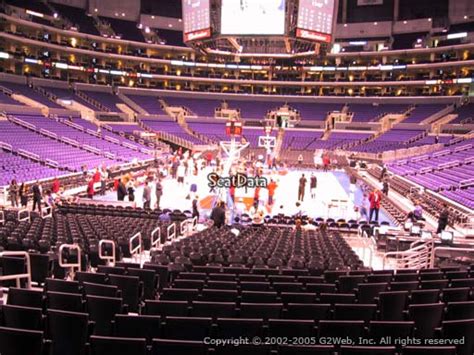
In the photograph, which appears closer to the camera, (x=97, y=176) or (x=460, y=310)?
(x=460, y=310)

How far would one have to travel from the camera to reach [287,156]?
144 feet

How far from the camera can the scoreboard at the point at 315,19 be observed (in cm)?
2277

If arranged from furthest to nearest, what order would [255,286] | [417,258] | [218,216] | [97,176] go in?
[97,176]
[218,216]
[417,258]
[255,286]

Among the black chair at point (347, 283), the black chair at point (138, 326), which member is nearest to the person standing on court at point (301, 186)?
the black chair at point (347, 283)

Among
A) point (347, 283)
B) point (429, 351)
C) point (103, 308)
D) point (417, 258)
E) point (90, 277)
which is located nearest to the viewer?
point (429, 351)

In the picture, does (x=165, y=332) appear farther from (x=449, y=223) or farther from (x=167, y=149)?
(x=167, y=149)

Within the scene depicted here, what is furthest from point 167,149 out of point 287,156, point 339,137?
point 339,137

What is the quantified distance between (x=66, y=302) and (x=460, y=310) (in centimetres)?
464

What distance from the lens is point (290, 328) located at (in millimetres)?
4082

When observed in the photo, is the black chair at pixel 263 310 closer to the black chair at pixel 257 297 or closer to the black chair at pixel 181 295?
the black chair at pixel 257 297

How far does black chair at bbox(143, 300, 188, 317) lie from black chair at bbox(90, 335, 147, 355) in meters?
1.24

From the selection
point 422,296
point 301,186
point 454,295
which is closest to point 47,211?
point 301,186

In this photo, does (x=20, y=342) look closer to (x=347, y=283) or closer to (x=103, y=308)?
(x=103, y=308)

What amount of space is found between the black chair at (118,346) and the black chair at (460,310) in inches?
142
